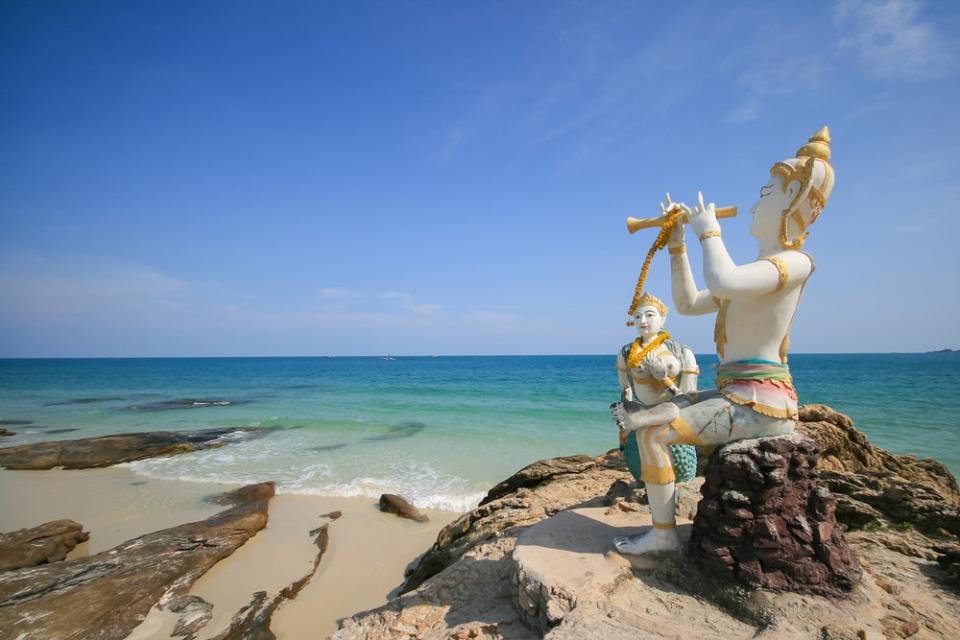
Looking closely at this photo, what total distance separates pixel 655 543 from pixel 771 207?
7.51ft

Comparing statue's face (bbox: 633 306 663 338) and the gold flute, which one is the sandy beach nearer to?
statue's face (bbox: 633 306 663 338)

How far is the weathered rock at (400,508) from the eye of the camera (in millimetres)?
7106

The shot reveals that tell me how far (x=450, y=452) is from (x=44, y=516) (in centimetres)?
793

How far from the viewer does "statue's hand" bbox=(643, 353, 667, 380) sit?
2.82 m

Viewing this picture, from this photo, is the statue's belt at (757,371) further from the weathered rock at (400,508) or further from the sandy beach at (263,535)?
the weathered rock at (400,508)

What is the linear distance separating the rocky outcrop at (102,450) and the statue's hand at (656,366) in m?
13.4

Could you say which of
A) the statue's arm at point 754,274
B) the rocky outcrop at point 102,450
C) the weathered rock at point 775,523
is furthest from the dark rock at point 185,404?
the statue's arm at point 754,274

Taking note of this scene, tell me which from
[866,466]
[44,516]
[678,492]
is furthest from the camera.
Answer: [44,516]

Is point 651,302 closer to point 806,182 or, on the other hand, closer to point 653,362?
point 653,362

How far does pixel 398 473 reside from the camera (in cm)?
959

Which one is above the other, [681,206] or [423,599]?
[681,206]

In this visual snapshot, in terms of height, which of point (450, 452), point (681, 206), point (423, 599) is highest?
point (681, 206)

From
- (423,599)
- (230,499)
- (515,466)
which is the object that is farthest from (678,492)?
(230,499)

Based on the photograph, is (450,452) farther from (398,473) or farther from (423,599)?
(423,599)
